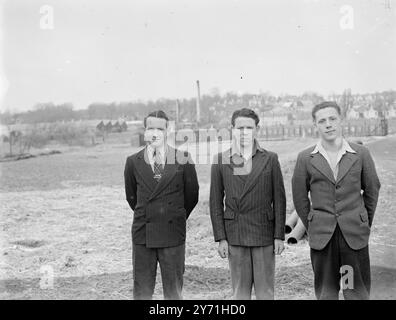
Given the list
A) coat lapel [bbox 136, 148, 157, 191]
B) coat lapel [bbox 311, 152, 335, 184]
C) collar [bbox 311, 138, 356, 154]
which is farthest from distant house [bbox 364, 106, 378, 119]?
coat lapel [bbox 136, 148, 157, 191]

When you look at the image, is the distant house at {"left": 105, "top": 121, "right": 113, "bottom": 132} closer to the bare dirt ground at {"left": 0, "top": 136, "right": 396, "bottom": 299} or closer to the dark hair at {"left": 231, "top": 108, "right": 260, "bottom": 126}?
the bare dirt ground at {"left": 0, "top": 136, "right": 396, "bottom": 299}

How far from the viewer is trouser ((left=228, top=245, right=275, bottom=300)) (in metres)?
3.32

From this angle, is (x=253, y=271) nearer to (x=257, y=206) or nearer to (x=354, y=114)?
(x=257, y=206)

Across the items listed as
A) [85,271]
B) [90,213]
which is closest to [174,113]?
[90,213]

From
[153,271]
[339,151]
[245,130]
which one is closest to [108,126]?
[153,271]

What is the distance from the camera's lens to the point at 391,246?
231 inches

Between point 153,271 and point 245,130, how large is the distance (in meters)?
1.31

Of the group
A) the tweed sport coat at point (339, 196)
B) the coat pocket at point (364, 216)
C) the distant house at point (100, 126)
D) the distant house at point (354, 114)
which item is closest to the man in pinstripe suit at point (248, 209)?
the tweed sport coat at point (339, 196)

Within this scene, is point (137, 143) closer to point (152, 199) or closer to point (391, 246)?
point (391, 246)

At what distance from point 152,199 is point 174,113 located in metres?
5.91

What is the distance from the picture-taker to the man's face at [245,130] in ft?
11.2

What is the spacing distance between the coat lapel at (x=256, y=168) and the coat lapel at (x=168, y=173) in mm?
600

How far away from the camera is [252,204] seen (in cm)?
340
